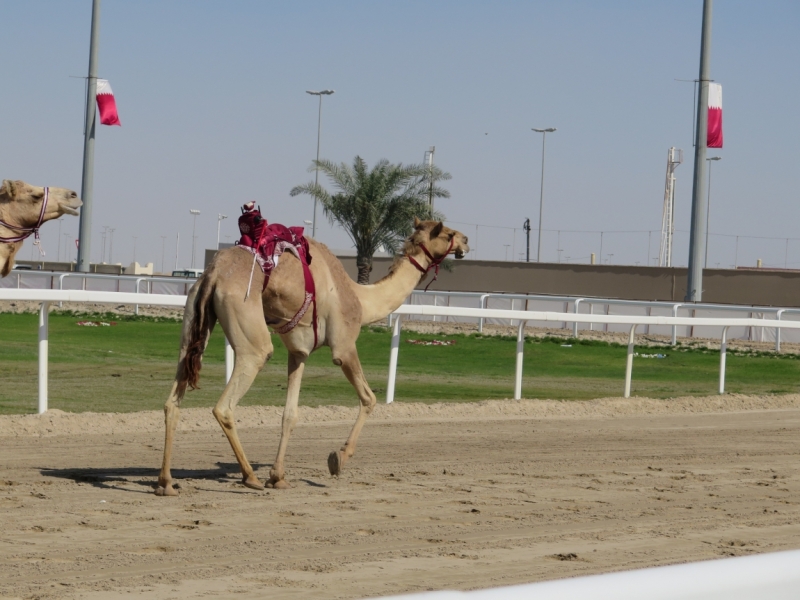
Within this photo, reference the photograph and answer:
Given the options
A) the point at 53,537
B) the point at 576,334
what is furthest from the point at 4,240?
the point at 576,334

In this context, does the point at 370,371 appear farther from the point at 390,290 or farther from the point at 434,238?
the point at 390,290

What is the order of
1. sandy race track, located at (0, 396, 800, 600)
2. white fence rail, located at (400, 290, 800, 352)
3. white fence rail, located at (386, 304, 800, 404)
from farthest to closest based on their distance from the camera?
white fence rail, located at (400, 290, 800, 352) → white fence rail, located at (386, 304, 800, 404) → sandy race track, located at (0, 396, 800, 600)

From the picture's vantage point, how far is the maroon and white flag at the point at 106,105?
89.7 feet

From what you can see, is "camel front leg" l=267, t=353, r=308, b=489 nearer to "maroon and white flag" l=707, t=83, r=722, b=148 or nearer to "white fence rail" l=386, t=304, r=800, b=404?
"white fence rail" l=386, t=304, r=800, b=404

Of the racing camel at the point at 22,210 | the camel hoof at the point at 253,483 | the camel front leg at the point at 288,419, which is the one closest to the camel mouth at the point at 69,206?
the racing camel at the point at 22,210

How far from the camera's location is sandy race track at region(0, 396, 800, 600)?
509 cm

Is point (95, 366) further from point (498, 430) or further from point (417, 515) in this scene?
point (417, 515)


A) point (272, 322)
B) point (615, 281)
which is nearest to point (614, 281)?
point (615, 281)

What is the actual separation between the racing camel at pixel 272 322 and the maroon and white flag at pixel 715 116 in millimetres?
19170

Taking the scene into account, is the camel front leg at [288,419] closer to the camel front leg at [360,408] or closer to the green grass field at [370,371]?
the camel front leg at [360,408]

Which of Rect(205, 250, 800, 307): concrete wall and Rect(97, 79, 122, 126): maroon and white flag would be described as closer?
Rect(97, 79, 122, 126): maroon and white flag

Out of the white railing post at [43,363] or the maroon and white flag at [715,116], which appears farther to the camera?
the maroon and white flag at [715,116]

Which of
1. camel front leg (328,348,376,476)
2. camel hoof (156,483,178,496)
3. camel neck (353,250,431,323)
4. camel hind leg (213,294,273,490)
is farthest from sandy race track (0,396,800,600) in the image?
camel neck (353,250,431,323)

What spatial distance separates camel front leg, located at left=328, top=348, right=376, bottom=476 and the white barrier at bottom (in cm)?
603
